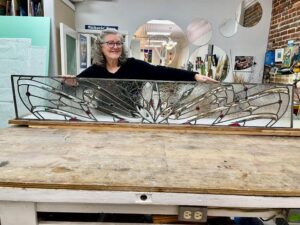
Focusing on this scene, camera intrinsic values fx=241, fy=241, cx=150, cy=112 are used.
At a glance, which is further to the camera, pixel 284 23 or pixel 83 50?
pixel 83 50

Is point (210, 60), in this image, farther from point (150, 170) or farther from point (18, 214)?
point (18, 214)

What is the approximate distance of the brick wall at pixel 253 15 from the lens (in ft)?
12.8

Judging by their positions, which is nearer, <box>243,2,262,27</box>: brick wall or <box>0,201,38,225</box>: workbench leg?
<box>0,201,38,225</box>: workbench leg

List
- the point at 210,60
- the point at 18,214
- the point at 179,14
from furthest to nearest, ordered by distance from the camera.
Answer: the point at 210,60
the point at 179,14
the point at 18,214

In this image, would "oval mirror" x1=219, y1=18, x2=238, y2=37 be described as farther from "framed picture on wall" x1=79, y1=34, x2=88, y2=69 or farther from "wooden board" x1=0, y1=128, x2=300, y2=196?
"wooden board" x1=0, y1=128, x2=300, y2=196

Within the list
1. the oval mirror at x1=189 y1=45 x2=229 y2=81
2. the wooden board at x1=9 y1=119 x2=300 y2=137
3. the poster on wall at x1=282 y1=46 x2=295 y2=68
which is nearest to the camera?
the wooden board at x1=9 y1=119 x2=300 y2=137

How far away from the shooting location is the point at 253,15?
3959mm

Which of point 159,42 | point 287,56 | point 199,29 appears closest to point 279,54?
point 287,56

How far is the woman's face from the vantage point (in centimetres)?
172

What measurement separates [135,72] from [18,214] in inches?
49.7

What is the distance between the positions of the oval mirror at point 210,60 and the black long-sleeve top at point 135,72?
7.66ft

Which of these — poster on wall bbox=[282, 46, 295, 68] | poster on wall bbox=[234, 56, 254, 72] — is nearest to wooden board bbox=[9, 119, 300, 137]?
poster on wall bbox=[282, 46, 295, 68]

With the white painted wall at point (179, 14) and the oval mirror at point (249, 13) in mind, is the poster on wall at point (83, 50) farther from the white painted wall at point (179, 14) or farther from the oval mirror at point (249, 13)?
the oval mirror at point (249, 13)

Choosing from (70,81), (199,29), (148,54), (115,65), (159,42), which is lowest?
(70,81)
